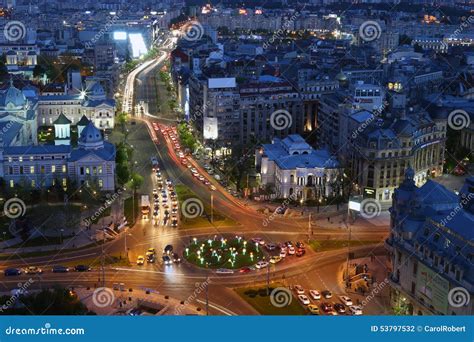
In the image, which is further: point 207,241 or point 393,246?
point 207,241

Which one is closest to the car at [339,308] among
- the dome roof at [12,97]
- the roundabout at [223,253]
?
the roundabout at [223,253]

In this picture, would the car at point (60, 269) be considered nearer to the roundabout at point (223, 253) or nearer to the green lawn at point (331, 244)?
the roundabout at point (223, 253)

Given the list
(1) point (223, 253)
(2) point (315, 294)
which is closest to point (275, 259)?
(1) point (223, 253)

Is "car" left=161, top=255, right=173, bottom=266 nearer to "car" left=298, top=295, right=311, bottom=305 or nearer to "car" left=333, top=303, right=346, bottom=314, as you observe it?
"car" left=298, top=295, right=311, bottom=305

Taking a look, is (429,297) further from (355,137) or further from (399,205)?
(355,137)

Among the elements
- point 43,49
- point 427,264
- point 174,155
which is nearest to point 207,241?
point 427,264

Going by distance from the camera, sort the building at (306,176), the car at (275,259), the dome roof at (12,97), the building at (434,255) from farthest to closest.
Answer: the dome roof at (12,97)
the building at (306,176)
the car at (275,259)
the building at (434,255)
